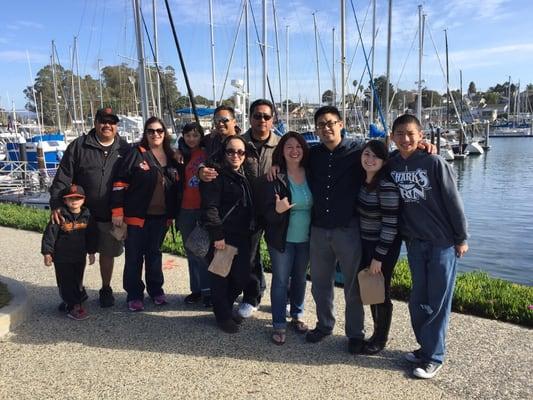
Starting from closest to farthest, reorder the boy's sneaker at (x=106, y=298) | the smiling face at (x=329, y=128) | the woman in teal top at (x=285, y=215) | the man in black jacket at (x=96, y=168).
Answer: the smiling face at (x=329, y=128), the woman in teal top at (x=285, y=215), the man in black jacket at (x=96, y=168), the boy's sneaker at (x=106, y=298)

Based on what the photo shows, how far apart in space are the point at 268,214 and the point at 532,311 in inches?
113

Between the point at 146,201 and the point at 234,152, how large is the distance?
1136 millimetres

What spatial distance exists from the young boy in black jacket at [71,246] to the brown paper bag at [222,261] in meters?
1.39

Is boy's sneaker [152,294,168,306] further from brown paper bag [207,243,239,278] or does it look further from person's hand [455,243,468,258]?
person's hand [455,243,468,258]

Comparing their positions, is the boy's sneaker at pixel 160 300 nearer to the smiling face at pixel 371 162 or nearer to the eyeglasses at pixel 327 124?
the eyeglasses at pixel 327 124

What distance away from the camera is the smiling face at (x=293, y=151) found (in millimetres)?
3889

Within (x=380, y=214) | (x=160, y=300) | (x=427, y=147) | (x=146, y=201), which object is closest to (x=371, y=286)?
(x=380, y=214)

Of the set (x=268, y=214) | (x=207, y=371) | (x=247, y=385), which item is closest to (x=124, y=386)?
(x=207, y=371)

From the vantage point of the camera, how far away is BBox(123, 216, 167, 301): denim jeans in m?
4.71

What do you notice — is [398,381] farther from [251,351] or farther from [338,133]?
[338,133]

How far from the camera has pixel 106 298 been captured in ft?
16.3

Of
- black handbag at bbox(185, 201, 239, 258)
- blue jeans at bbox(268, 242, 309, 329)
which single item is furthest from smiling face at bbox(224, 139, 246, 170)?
blue jeans at bbox(268, 242, 309, 329)

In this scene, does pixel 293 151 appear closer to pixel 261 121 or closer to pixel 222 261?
pixel 261 121

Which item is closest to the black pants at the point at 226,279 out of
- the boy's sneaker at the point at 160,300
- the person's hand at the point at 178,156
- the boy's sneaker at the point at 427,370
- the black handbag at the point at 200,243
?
the black handbag at the point at 200,243
